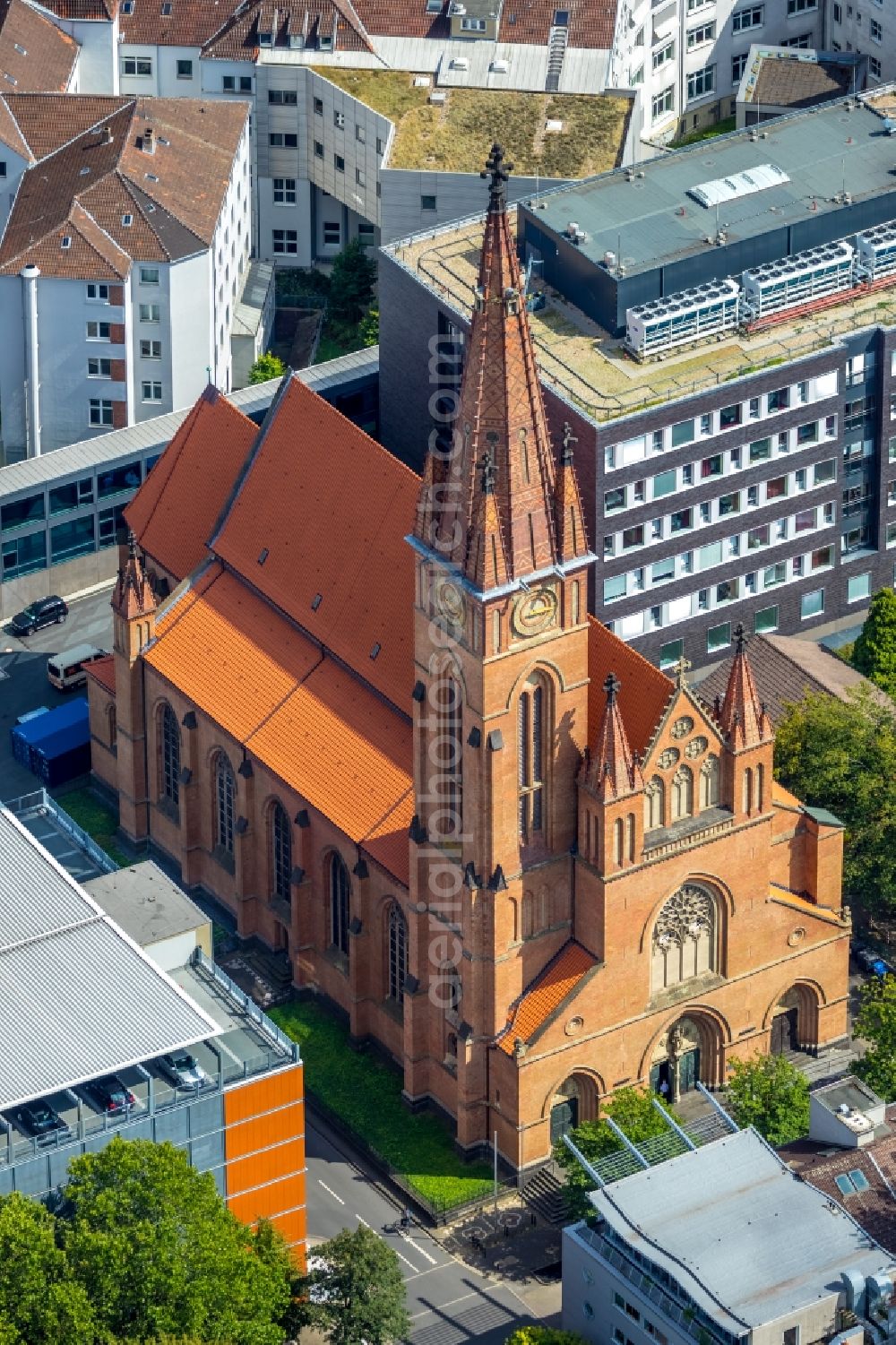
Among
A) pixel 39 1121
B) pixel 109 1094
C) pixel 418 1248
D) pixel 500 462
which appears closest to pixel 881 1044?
pixel 418 1248

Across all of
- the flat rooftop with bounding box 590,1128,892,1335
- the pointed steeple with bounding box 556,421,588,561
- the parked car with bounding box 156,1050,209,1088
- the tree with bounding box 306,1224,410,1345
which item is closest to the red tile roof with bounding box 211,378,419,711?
the pointed steeple with bounding box 556,421,588,561

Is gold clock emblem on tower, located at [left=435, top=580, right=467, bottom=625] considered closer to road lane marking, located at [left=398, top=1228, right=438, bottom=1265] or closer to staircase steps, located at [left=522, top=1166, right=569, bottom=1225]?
staircase steps, located at [left=522, top=1166, right=569, bottom=1225]

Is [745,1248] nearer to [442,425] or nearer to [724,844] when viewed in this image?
[724,844]

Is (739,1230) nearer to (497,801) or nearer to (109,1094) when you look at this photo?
(497,801)

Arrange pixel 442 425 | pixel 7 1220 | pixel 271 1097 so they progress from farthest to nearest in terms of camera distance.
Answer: pixel 442 425 → pixel 271 1097 → pixel 7 1220

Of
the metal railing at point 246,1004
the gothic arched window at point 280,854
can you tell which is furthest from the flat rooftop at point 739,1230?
the gothic arched window at point 280,854

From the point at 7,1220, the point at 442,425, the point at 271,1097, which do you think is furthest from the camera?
Answer: the point at 442,425

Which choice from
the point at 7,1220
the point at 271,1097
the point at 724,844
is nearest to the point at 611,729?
the point at 724,844

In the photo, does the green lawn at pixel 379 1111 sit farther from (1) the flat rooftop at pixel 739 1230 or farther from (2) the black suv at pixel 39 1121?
(2) the black suv at pixel 39 1121
